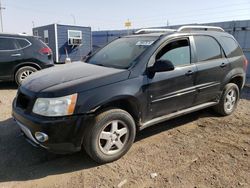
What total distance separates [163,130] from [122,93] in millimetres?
1575

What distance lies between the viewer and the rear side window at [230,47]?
5047mm

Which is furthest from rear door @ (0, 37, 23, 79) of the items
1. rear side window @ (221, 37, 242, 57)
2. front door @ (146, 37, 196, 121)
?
rear side window @ (221, 37, 242, 57)

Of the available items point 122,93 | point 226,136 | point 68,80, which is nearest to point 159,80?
point 122,93

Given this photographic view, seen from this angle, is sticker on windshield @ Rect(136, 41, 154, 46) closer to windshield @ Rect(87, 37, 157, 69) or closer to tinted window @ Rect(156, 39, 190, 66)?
windshield @ Rect(87, 37, 157, 69)

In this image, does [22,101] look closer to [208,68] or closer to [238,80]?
[208,68]

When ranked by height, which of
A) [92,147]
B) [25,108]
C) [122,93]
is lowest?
[92,147]

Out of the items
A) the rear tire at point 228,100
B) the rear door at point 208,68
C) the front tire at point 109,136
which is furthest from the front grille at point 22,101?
the rear tire at point 228,100

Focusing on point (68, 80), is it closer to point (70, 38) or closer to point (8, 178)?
point (8, 178)

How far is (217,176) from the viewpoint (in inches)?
124

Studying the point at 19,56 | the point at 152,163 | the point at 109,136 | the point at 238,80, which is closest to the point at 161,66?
the point at 109,136

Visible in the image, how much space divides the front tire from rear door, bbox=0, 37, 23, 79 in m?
5.48

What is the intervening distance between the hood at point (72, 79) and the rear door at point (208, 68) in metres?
1.60

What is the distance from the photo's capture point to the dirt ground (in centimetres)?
306

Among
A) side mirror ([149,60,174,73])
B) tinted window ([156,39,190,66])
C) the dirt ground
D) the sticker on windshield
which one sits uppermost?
the sticker on windshield
